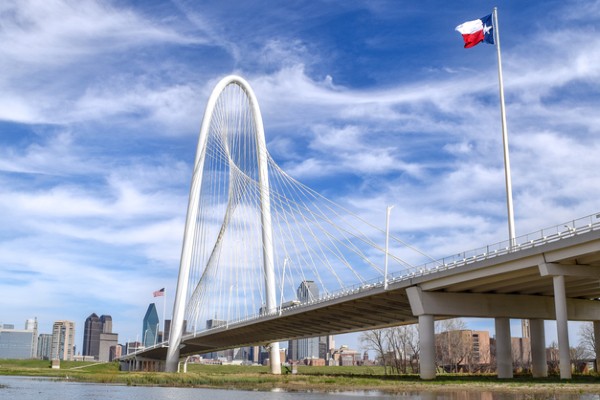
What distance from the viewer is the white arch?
83.6 metres

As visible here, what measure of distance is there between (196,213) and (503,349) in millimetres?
47105

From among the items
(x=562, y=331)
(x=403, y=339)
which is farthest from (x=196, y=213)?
(x=562, y=331)

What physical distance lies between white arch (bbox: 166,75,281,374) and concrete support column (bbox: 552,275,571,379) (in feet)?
140

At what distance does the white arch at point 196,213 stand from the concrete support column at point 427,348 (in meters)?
30.0

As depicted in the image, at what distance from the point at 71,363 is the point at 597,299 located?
435ft

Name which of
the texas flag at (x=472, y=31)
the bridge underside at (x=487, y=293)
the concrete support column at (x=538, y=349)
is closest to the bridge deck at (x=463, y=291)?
the bridge underside at (x=487, y=293)

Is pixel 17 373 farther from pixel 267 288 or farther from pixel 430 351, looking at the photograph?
pixel 430 351

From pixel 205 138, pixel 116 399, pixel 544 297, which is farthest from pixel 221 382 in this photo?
pixel 205 138

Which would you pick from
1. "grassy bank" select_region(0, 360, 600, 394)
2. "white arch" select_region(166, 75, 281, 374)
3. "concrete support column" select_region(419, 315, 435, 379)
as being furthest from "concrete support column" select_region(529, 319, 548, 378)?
"white arch" select_region(166, 75, 281, 374)

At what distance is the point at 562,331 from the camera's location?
145ft

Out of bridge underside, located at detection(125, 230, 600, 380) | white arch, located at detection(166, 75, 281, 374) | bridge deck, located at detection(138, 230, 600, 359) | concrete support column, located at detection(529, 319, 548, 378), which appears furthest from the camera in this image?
white arch, located at detection(166, 75, 281, 374)

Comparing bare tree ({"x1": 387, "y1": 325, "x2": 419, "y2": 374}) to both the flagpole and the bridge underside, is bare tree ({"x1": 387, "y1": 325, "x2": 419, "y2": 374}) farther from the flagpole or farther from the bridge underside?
the flagpole

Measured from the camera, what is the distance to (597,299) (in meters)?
63.0

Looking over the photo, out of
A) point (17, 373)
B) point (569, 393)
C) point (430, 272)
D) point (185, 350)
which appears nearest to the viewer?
point (569, 393)
